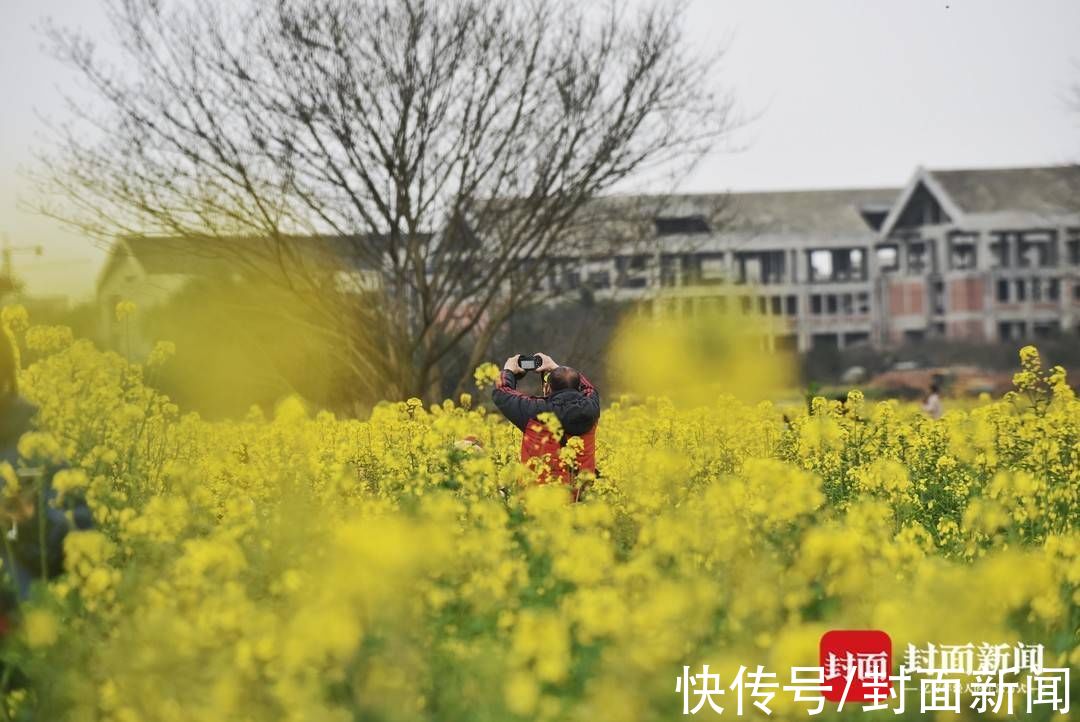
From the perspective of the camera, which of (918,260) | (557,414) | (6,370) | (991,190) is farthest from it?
(918,260)

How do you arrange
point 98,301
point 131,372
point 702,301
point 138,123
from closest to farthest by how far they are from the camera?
point 131,372
point 138,123
point 98,301
point 702,301

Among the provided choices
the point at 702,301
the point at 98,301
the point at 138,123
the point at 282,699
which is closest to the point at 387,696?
the point at 282,699

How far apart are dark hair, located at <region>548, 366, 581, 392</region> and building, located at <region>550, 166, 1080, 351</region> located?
35523mm

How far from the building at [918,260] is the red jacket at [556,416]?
1403 inches

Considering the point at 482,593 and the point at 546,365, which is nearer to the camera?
the point at 482,593

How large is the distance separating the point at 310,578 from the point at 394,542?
0.90 metres

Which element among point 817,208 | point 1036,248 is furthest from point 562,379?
point 817,208

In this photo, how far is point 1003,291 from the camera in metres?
49.4

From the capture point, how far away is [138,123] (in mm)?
13266

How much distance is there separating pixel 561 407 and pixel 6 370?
10.4ft

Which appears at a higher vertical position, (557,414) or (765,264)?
(765,264)

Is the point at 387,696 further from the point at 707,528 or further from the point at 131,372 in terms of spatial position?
the point at 131,372

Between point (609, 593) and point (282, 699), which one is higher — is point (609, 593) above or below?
above

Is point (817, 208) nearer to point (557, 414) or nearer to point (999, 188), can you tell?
point (999, 188)
